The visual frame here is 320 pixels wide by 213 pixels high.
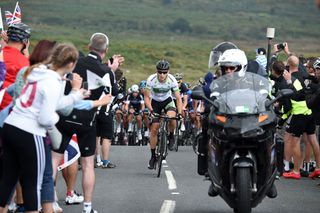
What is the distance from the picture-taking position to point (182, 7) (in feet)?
566

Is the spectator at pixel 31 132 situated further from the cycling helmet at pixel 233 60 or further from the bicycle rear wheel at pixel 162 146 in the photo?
the bicycle rear wheel at pixel 162 146

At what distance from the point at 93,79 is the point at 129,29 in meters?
135

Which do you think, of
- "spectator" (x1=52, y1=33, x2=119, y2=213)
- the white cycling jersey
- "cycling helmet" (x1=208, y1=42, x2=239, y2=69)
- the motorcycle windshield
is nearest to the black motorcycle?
the motorcycle windshield

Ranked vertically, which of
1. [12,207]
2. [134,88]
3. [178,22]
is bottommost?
[178,22]

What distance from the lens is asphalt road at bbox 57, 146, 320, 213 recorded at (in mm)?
13000

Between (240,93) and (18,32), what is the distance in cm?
259

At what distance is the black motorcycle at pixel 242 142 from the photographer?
1102cm

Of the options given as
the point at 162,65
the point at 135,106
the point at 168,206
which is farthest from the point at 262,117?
the point at 135,106

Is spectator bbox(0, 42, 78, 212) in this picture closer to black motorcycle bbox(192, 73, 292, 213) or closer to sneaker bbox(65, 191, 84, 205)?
black motorcycle bbox(192, 73, 292, 213)

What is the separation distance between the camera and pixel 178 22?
151375 mm

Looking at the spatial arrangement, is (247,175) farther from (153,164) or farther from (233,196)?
(153,164)

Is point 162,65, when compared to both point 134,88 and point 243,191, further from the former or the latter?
point 134,88

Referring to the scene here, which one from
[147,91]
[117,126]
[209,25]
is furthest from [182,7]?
[147,91]

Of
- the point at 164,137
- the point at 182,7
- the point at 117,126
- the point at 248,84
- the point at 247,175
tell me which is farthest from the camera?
the point at 182,7
